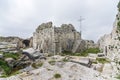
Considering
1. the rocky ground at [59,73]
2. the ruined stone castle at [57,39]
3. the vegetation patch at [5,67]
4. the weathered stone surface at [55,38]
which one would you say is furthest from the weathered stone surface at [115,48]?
the vegetation patch at [5,67]

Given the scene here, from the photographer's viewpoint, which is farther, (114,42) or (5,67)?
(5,67)

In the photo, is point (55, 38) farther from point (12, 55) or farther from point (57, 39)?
point (12, 55)

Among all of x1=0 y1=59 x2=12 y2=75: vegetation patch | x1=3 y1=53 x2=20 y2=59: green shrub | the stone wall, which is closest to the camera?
the stone wall

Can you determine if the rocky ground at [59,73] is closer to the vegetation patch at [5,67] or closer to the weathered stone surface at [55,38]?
the vegetation patch at [5,67]

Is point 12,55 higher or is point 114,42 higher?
point 114,42

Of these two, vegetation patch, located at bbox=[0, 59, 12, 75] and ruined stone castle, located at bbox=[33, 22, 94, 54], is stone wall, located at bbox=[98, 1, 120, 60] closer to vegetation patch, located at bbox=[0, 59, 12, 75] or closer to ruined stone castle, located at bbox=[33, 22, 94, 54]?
ruined stone castle, located at bbox=[33, 22, 94, 54]

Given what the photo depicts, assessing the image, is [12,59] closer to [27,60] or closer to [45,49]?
[27,60]

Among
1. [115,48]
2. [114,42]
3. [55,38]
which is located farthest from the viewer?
[55,38]

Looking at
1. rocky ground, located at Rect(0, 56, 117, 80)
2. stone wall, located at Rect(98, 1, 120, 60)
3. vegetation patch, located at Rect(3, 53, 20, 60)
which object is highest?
stone wall, located at Rect(98, 1, 120, 60)

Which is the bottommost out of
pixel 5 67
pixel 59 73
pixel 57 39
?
pixel 59 73

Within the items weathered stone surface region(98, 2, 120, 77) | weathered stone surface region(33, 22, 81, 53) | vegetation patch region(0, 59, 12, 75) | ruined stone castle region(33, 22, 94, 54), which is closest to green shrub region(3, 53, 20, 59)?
vegetation patch region(0, 59, 12, 75)

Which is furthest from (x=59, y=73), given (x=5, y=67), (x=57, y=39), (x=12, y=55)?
(x=57, y=39)

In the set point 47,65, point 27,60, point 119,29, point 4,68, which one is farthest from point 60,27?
point 119,29

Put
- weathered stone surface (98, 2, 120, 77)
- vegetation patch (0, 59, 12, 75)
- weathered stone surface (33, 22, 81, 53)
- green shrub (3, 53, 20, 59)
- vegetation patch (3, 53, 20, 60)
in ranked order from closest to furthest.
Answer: weathered stone surface (98, 2, 120, 77)
vegetation patch (0, 59, 12, 75)
vegetation patch (3, 53, 20, 60)
green shrub (3, 53, 20, 59)
weathered stone surface (33, 22, 81, 53)
